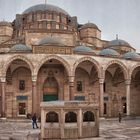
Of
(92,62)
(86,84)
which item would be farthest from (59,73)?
(92,62)

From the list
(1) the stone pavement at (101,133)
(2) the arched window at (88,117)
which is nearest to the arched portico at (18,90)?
(1) the stone pavement at (101,133)

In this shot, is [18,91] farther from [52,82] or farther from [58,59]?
[58,59]

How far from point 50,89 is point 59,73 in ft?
5.89

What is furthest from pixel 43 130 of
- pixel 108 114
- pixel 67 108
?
pixel 108 114

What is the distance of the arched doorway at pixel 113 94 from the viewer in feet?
103

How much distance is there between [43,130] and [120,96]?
1877 centimetres

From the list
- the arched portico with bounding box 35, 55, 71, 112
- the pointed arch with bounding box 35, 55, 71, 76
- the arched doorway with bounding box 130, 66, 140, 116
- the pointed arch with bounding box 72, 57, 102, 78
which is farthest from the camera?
the arched doorway with bounding box 130, 66, 140, 116

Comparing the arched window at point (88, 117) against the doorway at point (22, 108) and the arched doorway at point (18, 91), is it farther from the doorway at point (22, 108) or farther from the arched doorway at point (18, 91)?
the doorway at point (22, 108)

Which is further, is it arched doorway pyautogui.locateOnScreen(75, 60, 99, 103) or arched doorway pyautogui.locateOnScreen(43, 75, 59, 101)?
arched doorway pyautogui.locateOnScreen(75, 60, 99, 103)

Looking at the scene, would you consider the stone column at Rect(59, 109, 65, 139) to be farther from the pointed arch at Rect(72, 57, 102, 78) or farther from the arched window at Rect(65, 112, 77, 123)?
the pointed arch at Rect(72, 57, 102, 78)

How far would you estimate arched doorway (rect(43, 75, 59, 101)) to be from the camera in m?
29.4

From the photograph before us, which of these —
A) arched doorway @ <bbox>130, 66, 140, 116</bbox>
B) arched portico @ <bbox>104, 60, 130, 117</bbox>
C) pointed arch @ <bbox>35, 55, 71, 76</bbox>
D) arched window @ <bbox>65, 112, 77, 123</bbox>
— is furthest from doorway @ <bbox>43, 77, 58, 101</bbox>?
arched window @ <bbox>65, 112, 77, 123</bbox>

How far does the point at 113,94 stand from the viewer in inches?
1244

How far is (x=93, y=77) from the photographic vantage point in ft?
98.4
